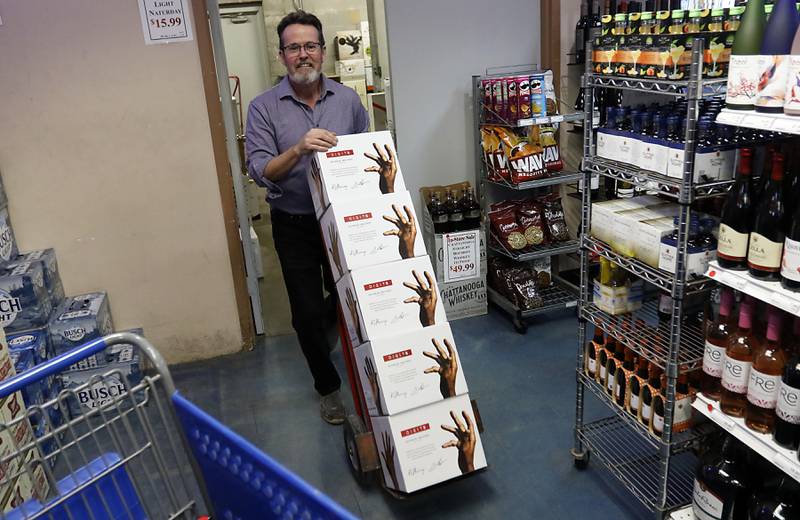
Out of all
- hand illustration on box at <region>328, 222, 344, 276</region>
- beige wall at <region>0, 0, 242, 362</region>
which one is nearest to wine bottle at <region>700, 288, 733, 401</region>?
hand illustration on box at <region>328, 222, 344, 276</region>

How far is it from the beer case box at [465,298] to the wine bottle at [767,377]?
234 centimetres

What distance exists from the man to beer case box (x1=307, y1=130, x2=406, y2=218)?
0.24m

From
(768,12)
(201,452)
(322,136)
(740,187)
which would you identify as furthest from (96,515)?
(768,12)

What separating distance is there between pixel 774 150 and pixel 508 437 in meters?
1.68

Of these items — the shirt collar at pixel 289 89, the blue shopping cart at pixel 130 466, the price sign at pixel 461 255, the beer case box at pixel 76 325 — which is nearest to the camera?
the blue shopping cart at pixel 130 466

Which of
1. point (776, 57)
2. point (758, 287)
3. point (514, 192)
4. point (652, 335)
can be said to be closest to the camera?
point (776, 57)

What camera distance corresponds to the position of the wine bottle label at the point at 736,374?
1.80m

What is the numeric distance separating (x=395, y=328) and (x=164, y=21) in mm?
2178

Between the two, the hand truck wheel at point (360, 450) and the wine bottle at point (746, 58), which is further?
the hand truck wheel at point (360, 450)

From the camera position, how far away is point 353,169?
243 cm

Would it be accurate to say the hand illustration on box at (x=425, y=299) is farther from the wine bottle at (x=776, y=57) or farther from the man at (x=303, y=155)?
the wine bottle at (x=776, y=57)

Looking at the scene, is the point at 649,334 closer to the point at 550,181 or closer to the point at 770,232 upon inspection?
the point at 770,232

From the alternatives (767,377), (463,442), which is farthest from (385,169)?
(767,377)

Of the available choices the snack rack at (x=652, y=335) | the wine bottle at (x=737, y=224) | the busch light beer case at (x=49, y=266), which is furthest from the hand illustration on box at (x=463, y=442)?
the busch light beer case at (x=49, y=266)
